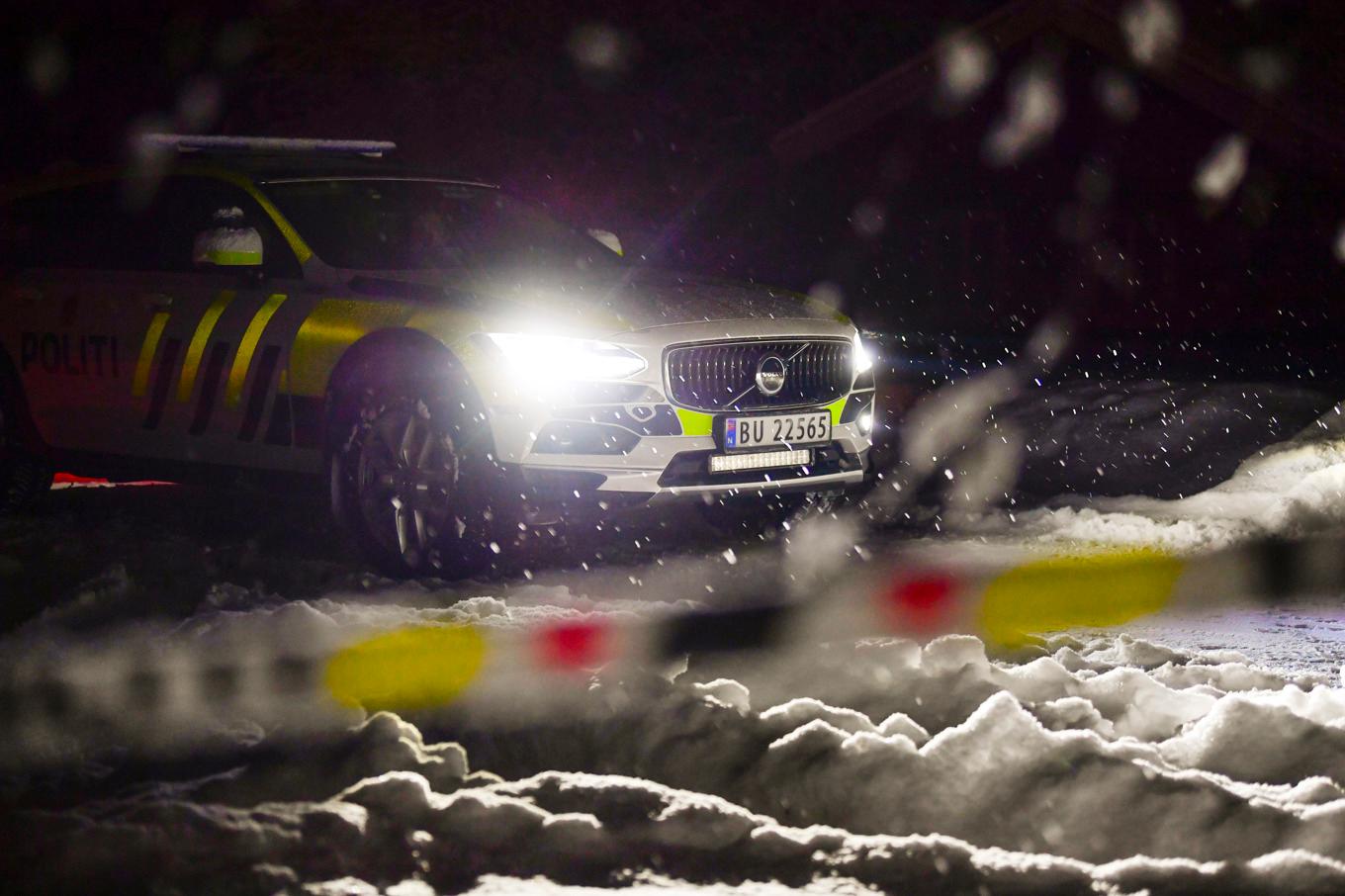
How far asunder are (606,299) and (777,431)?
91cm

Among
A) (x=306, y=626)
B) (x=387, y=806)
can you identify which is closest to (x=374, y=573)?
(x=306, y=626)

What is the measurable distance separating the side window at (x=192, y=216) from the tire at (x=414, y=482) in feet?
3.64

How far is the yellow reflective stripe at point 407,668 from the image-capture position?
6.36m

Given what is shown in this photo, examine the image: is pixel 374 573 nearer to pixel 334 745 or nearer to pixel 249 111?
pixel 334 745

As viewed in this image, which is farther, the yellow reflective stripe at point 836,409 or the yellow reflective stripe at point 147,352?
the yellow reflective stripe at point 147,352

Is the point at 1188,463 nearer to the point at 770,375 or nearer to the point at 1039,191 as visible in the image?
the point at 770,375

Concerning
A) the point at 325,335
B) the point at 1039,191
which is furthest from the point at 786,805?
the point at 1039,191

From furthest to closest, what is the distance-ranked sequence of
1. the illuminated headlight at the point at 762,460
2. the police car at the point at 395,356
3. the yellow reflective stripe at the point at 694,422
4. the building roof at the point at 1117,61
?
the building roof at the point at 1117,61 → the illuminated headlight at the point at 762,460 → the yellow reflective stripe at the point at 694,422 → the police car at the point at 395,356

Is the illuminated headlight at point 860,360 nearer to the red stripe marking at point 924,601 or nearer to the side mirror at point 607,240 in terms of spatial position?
the red stripe marking at point 924,601

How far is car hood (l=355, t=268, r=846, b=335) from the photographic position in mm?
8227

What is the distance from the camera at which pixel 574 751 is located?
5.64m

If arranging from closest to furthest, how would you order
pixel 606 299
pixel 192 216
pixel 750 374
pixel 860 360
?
pixel 606 299 → pixel 750 374 → pixel 860 360 → pixel 192 216

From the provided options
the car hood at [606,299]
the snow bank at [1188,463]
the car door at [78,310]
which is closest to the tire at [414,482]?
the car hood at [606,299]

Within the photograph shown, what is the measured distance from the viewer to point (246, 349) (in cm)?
908
